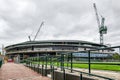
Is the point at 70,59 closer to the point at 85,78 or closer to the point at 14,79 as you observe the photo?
the point at 85,78

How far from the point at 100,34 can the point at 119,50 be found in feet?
372

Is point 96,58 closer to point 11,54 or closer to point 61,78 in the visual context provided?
point 61,78

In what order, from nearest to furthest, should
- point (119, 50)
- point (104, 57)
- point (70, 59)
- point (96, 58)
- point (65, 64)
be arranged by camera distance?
point (119, 50), point (104, 57), point (96, 58), point (70, 59), point (65, 64)

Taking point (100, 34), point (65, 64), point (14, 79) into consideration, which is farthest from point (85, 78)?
point (100, 34)

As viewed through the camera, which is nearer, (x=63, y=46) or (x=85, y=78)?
(x=85, y=78)

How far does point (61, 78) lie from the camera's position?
1073cm

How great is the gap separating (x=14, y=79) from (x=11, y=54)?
12036 centimetres

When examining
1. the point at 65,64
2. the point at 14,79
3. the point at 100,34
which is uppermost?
the point at 100,34

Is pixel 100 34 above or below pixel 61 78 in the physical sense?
above

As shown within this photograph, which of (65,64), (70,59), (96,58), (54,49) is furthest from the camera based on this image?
(54,49)

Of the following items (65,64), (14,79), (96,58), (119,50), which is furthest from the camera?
(14,79)

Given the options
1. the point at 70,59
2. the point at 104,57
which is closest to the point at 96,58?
the point at 104,57

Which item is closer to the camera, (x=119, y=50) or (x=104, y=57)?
(x=119, y=50)

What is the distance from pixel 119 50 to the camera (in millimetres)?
5434
